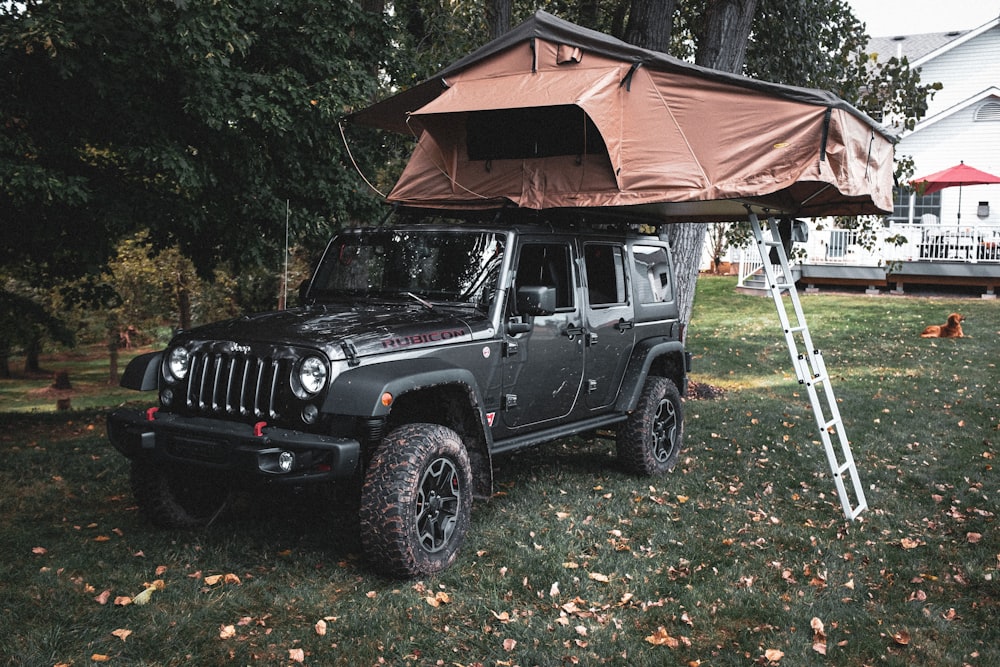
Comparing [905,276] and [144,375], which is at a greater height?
[144,375]

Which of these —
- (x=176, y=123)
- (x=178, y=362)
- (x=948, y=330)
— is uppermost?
(x=176, y=123)

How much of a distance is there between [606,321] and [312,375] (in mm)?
2756

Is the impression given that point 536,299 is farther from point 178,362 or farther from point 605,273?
point 178,362

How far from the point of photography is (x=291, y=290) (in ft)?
55.0

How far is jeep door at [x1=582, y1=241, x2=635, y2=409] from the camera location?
6.57 m

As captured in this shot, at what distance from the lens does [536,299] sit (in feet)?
18.0

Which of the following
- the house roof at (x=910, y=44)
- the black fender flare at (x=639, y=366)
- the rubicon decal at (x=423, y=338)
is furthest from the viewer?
the house roof at (x=910, y=44)

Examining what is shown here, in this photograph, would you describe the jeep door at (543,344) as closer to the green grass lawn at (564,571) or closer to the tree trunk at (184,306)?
A: the green grass lawn at (564,571)

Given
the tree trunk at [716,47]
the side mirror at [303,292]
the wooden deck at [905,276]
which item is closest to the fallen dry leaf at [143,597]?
the side mirror at [303,292]

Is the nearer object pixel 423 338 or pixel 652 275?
pixel 423 338

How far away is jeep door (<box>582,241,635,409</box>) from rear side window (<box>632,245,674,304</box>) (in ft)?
0.73

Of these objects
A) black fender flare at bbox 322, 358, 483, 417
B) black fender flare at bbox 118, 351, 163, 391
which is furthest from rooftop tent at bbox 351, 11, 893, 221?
black fender flare at bbox 118, 351, 163, 391

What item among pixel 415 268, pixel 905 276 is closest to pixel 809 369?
pixel 415 268

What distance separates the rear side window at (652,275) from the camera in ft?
24.0
